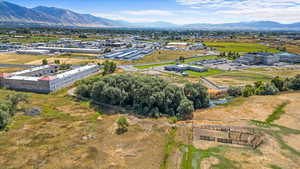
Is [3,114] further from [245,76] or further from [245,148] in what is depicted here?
[245,76]

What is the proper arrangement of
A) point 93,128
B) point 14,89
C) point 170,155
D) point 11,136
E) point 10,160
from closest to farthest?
point 10,160, point 170,155, point 11,136, point 93,128, point 14,89

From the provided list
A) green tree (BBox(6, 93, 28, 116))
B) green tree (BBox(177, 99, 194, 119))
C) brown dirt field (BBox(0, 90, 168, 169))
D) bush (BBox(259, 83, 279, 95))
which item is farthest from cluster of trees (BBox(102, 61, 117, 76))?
bush (BBox(259, 83, 279, 95))

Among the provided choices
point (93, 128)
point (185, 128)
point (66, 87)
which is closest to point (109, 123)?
point (93, 128)

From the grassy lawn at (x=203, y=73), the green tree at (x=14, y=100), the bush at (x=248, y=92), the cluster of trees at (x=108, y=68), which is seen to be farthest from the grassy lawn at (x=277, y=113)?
the cluster of trees at (x=108, y=68)

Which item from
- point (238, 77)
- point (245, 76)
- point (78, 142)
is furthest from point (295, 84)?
point (78, 142)

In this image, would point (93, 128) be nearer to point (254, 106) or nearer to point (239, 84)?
point (254, 106)

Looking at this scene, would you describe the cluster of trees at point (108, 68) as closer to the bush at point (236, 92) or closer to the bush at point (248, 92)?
the bush at point (236, 92)
